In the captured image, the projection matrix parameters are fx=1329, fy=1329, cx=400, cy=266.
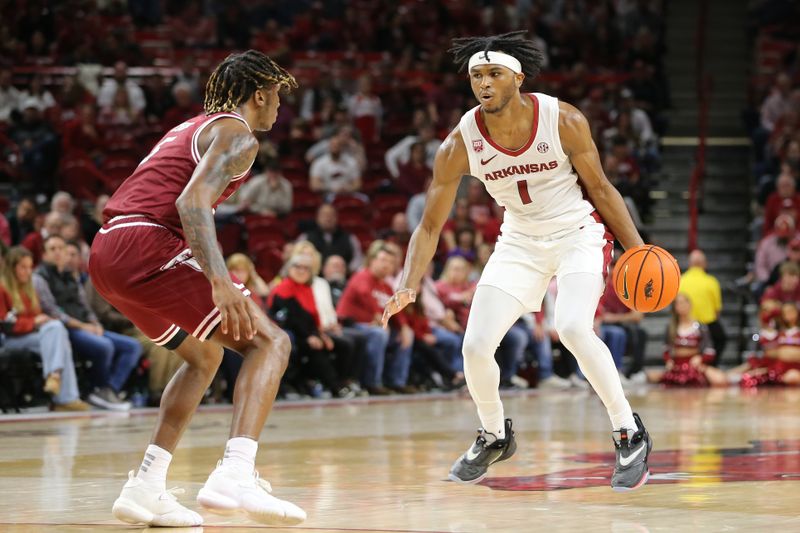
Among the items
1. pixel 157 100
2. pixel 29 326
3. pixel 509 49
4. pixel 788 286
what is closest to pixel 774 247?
pixel 788 286

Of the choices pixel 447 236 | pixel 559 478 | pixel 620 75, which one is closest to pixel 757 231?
pixel 620 75

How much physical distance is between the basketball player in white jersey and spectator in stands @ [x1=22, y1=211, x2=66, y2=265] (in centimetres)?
660

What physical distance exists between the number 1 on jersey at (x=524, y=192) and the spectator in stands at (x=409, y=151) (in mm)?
10458

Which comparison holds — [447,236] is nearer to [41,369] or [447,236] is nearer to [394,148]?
[394,148]

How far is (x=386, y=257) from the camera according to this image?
13266 mm

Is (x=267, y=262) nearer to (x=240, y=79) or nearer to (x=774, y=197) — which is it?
(x=774, y=197)

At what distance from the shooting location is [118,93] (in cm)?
1599

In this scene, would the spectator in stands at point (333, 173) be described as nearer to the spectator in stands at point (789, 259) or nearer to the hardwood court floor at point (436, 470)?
the hardwood court floor at point (436, 470)

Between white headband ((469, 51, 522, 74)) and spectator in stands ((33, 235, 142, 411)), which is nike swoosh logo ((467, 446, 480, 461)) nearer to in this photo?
white headband ((469, 51, 522, 74))

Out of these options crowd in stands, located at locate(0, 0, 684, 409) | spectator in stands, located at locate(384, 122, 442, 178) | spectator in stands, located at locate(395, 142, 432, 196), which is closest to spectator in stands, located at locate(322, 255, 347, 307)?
crowd in stands, located at locate(0, 0, 684, 409)

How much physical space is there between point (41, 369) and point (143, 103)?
5662 millimetres

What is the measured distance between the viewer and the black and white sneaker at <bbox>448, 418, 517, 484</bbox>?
20.5 ft

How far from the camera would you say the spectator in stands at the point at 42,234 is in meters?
12.0

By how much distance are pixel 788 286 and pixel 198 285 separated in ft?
36.6
